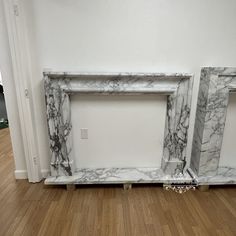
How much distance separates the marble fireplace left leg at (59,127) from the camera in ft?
6.09

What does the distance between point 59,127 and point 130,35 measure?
114 centimetres

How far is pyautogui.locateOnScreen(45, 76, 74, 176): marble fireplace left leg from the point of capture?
186cm

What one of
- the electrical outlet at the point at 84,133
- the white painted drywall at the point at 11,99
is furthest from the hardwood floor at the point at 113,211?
the electrical outlet at the point at 84,133

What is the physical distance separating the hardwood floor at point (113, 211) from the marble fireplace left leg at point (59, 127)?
0.24m

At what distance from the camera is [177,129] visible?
6.63 feet

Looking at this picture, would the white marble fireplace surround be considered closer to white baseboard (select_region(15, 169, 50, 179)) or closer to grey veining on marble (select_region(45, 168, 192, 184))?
grey veining on marble (select_region(45, 168, 192, 184))

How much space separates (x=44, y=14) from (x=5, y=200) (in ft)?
5.88

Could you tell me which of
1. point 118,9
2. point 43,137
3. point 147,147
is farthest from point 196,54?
point 43,137

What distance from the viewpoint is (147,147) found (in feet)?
6.99

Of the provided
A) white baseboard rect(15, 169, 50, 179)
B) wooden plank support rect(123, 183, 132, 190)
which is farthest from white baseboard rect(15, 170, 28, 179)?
wooden plank support rect(123, 183, 132, 190)

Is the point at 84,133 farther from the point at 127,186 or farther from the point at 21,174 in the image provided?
the point at 21,174

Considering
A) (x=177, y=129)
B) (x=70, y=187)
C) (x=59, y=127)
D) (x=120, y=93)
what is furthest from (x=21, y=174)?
(x=177, y=129)

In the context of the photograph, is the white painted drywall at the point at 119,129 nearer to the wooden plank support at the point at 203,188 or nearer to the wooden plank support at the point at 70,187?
the wooden plank support at the point at 70,187

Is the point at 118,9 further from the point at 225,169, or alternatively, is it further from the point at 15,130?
the point at 225,169
